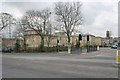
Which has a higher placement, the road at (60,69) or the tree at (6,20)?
the tree at (6,20)

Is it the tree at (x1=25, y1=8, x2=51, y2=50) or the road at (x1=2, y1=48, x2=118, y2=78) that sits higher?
the tree at (x1=25, y1=8, x2=51, y2=50)

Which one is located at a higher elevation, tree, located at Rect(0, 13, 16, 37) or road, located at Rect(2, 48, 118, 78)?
tree, located at Rect(0, 13, 16, 37)

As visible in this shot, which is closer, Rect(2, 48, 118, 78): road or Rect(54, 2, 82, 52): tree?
Rect(2, 48, 118, 78): road

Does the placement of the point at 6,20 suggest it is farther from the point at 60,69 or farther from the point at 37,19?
the point at 60,69

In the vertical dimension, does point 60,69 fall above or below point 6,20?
below

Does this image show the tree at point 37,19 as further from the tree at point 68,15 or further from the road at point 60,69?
the road at point 60,69

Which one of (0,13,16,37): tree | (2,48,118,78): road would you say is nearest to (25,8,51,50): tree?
(0,13,16,37): tree

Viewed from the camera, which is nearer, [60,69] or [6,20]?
[60,69]

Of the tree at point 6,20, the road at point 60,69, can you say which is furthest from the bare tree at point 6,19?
the road at point 60,69

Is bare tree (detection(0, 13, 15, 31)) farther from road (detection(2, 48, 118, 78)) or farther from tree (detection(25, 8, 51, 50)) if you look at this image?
road (detection(2, 48, 118, 78))

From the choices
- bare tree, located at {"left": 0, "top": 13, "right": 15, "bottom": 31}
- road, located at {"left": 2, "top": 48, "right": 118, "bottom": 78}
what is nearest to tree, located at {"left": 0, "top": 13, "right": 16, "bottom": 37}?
bare tree, located at {"left": 0, "top": 13, "right": 15, "bottom": 31}

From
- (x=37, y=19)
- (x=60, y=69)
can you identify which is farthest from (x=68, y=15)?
(x=60, y=69)

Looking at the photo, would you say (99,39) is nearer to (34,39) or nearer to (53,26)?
(34,39)

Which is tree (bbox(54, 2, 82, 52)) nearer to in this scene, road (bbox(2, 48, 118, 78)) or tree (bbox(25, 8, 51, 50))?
tree (bbox(25, 8, 51, 50))
